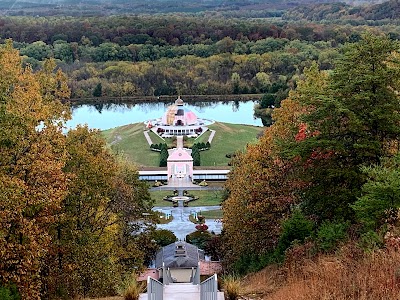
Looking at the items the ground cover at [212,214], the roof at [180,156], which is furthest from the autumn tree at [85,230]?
the roof at [180,156]

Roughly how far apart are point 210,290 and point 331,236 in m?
2.72

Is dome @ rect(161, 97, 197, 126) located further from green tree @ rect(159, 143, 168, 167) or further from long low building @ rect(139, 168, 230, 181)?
long low building @ rect(139, 168, 230, 181)

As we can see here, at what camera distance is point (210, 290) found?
1010 cm

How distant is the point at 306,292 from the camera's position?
8.38 metres

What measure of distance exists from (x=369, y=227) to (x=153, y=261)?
43.4 feet

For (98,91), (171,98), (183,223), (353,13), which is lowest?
(171,98)

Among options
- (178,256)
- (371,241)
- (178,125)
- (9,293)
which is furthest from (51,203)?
(178,125)

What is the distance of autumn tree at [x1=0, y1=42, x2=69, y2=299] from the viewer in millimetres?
11000

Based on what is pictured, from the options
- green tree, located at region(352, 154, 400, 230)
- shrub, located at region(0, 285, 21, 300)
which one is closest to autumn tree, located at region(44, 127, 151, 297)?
shrub, located at region(0, 285, 21, 300)

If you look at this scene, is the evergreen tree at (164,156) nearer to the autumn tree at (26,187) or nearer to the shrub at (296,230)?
the shrub at (296,230)

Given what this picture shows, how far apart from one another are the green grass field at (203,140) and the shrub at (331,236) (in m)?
28.4

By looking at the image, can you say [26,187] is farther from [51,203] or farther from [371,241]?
[371,241]

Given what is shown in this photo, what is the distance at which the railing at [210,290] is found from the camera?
9.89 meters

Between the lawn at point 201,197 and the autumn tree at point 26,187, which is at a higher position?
the autumn tree at point 26,187
